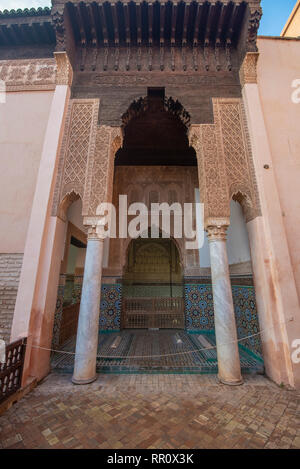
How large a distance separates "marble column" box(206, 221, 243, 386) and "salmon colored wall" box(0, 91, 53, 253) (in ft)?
10.1

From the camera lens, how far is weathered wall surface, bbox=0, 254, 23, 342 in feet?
9.27

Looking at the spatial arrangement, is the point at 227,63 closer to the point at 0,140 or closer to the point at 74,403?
the point at 0,140

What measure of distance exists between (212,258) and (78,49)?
4.91 metres

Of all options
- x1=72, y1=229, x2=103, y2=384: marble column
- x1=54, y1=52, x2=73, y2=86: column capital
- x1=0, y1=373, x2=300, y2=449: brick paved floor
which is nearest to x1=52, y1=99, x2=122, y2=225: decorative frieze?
x1=54, y1=52, x2=73, y2=86: column capital

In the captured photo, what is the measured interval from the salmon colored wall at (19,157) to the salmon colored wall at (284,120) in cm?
411

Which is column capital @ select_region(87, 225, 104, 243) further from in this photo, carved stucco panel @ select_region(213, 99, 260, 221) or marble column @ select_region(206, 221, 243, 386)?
carved stucco panel @ select_region(213, 99, 260, 221)

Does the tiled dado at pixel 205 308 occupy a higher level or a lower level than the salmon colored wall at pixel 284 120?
lower

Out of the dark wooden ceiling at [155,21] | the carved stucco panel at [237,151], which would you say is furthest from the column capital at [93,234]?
the dark wooden ceiling at [155,21]

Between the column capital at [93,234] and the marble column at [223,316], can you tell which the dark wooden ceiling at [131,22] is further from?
the marble column at [223,316]

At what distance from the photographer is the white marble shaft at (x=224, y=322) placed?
2758mm

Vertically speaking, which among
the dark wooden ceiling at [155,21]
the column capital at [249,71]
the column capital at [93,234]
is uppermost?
the dark wooden ceiling at [155,21]

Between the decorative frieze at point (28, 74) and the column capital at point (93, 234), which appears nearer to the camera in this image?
the column capital at point (93, 234)

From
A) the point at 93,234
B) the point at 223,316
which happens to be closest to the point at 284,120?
the point at 223,316
